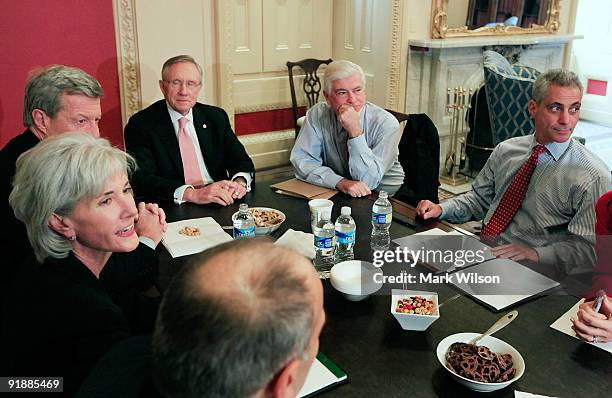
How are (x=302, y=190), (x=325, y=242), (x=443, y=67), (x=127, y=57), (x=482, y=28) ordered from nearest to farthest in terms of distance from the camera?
(x=325, y=242)
(x=302, y=190)
(x=127, y=57)
(x=443, y=67)
(x=482, y=28)

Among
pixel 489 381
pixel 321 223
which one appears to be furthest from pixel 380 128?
pixel 489 381

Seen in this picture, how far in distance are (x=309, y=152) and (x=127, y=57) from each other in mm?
1582

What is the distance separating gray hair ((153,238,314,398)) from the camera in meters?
0.72

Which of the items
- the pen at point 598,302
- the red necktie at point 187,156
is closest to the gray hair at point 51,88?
the red necktie at point 187,156

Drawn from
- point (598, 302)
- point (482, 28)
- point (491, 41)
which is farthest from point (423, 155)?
point (482, 28)

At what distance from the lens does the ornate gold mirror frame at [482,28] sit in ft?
15.4

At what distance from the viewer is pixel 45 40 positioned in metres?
3.32

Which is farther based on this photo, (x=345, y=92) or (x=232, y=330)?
(x=345, y=92)

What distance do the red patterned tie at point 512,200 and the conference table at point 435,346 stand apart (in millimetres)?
479

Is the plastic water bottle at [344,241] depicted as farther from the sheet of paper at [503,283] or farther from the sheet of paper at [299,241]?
the sheet of paper at [503,283]

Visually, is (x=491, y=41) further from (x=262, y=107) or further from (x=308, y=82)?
(x=262, y=107)

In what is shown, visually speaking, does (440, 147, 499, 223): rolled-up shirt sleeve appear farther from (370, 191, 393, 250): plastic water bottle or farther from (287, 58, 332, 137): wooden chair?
(287, 58, 332, 137): wooden chair

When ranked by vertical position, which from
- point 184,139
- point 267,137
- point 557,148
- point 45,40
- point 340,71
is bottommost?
point 267,137

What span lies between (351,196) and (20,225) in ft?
3.96
